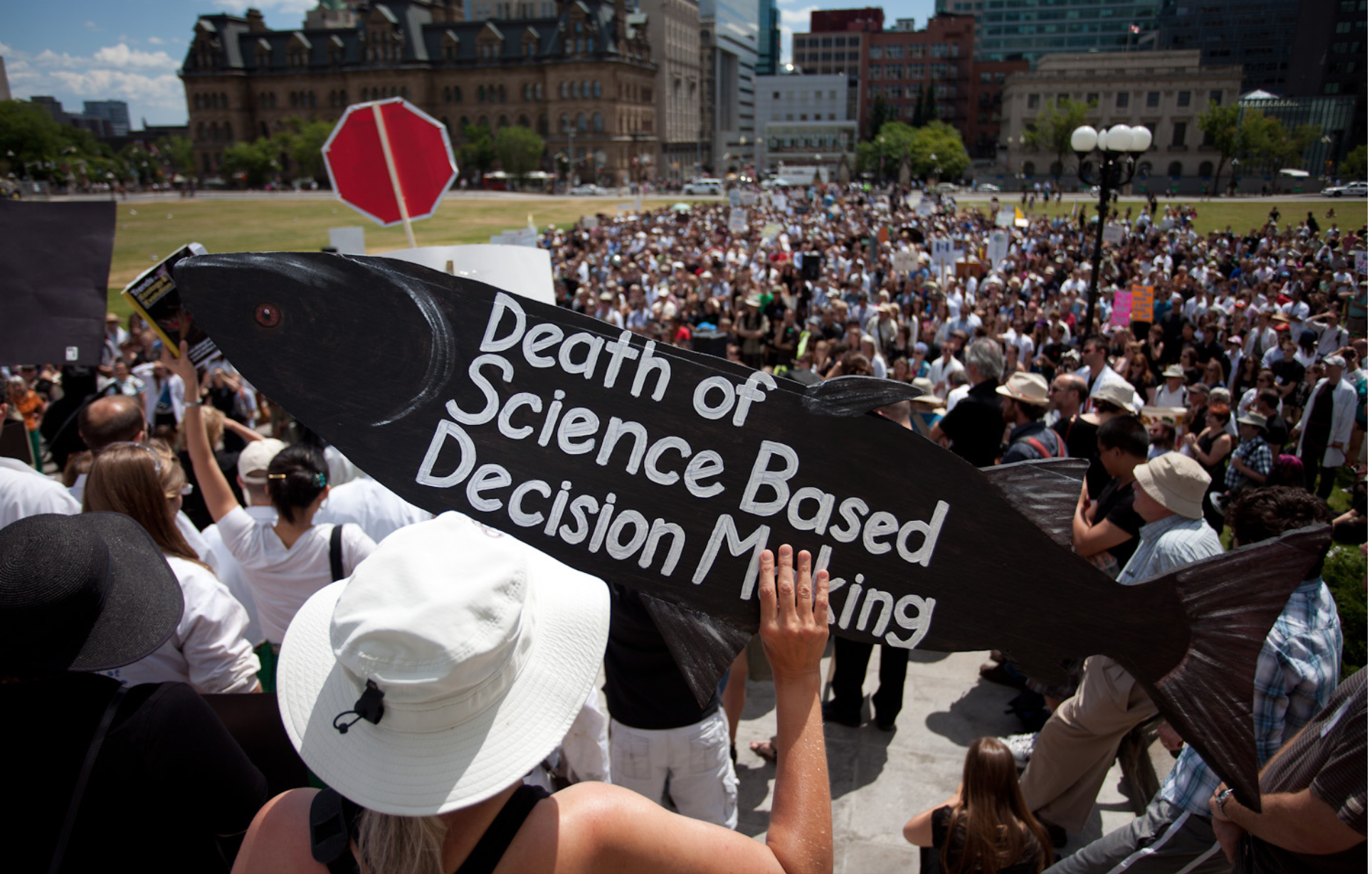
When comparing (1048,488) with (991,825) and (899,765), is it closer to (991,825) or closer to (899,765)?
(991,825)

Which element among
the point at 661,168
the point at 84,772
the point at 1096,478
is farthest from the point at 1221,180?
the point at 84,772

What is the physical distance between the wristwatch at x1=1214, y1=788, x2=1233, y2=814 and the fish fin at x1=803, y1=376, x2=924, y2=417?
138 cm

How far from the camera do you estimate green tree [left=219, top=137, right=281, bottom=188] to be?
80625 mm

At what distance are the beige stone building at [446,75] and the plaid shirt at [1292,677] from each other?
301 feet

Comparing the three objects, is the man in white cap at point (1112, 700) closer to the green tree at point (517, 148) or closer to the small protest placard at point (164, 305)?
the small protest placard at point (164, 305)

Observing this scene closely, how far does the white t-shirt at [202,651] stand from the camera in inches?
86.9

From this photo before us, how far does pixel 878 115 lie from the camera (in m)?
104

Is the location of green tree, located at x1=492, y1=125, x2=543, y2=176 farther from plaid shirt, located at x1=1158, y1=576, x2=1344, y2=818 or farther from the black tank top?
the black tank top

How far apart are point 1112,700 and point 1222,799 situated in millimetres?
877

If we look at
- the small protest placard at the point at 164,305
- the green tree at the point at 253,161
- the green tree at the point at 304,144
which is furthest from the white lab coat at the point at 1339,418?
the green tree at the point at 253,161

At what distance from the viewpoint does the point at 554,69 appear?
88250mm

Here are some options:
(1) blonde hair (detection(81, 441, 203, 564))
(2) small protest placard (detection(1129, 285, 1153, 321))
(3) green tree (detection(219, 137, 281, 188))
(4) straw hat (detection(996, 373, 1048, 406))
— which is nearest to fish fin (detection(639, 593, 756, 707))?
(1) blonde hair (detection(81, 441, 203, 564))

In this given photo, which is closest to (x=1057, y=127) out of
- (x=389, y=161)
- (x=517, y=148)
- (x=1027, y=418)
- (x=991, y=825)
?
(x=517, y=148)

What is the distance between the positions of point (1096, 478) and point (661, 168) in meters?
103
